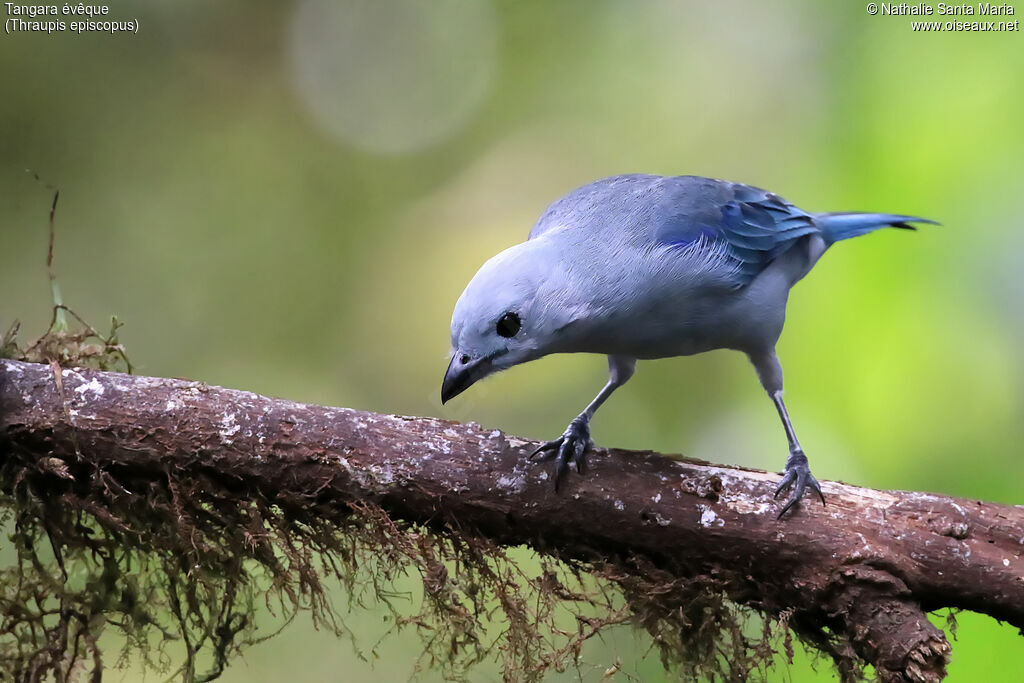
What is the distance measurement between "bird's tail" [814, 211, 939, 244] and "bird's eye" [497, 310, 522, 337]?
5.80 feet

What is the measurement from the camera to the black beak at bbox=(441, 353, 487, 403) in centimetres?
267

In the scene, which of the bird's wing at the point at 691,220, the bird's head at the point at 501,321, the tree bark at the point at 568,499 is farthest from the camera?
the bird's wing at the point at 691,220

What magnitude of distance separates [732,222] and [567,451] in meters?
1.29

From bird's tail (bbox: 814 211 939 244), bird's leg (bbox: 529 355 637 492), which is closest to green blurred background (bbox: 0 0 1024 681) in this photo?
bird's tail (bbox: 814 211 939 244)

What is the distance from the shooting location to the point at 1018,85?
14.5 ft

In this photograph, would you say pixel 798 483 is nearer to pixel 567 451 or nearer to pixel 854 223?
pixel 567 451

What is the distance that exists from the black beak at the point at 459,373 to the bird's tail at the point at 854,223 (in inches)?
74.5

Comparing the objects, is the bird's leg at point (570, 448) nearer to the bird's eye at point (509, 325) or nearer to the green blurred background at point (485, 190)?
the bird's eye at point (509, 325)

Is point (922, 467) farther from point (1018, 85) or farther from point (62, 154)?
point (62, 154)

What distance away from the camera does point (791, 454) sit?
2967 mm

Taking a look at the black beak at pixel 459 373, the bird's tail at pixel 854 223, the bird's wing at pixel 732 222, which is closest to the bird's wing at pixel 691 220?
the bird's wing at pixel 732 222

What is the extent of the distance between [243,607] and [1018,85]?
Result: 4.40 meters

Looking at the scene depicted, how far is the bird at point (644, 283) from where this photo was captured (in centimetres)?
267

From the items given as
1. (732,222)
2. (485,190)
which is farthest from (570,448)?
(485,190)
